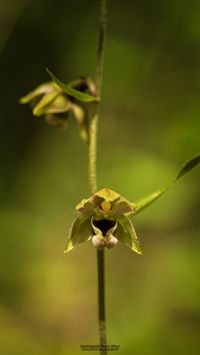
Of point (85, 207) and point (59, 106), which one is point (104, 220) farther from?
point (59, 106)

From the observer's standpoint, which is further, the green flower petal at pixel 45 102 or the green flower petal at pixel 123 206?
the green flower petal at pixel 45 102

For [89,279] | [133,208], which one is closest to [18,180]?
[89,279]

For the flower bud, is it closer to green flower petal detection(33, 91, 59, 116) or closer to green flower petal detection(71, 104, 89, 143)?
green flower petal detection(71, 104, 89, 143)

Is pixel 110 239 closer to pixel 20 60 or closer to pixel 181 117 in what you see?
pixel 181 117

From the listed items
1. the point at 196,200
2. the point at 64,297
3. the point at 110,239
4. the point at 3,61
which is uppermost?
the point at 3,61

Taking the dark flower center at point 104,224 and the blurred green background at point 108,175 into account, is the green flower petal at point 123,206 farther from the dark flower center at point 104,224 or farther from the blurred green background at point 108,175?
→ the blurred green background at point 108,175

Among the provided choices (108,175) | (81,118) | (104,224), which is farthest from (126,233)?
(108,175)

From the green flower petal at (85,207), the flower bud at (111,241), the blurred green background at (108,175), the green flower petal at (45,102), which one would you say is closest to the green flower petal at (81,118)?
the green flower petal at (45,102)
